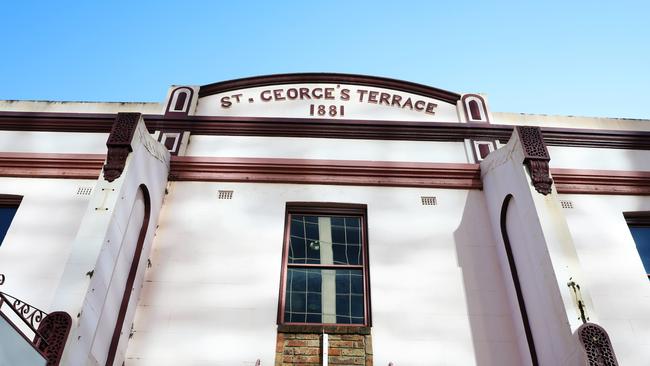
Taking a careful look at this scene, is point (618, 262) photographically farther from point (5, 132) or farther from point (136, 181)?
point (5, 132)

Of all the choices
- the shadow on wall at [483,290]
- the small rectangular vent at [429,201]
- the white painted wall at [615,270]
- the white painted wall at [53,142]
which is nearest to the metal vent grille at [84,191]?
the white painted wall at [53,142]

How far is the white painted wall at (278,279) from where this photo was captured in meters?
7.18

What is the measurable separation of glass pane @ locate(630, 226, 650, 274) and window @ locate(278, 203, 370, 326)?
4.53m

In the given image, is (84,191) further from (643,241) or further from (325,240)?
(643,241)

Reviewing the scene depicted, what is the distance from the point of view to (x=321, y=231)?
8.68 metres

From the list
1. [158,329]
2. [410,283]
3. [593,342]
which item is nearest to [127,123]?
[158,329]

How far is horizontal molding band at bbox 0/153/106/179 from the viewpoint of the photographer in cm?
885

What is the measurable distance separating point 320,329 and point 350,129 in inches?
166

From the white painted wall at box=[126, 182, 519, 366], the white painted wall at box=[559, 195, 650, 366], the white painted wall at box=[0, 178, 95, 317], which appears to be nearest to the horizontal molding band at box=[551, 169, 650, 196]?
the white painted wall at box=[559, 195, 650, 366]

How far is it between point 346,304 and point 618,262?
14.2 feet

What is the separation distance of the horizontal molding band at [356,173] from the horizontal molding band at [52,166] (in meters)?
0.02

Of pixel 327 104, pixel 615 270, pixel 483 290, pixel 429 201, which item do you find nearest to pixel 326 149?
pixel 327 104

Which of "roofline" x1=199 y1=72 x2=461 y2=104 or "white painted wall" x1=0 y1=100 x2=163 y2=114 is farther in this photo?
"roofline" x1=199 y1=72 x2=461 y2=104

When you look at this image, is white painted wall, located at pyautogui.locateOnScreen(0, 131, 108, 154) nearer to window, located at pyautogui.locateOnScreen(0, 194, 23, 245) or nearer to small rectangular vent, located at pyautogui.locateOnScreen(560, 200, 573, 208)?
window, located at pyautogui.locateOnScreen(0, 194, 23, 245)
